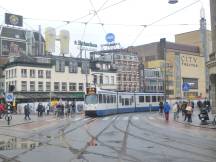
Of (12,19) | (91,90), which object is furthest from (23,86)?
(91,90)

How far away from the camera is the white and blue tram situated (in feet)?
158

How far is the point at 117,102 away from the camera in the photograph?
56.9 metres

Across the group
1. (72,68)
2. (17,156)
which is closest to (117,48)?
(72,68)

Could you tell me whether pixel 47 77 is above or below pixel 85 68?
below

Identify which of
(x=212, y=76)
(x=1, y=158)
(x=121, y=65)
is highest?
(x=121, y=65)

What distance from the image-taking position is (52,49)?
9125cm

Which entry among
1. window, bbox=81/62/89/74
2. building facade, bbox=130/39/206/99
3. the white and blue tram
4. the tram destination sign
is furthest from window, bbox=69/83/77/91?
the tram destination sign

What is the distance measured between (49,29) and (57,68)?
1227 cm

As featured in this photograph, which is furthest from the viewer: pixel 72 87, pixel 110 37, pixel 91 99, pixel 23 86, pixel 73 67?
pixel 110 37

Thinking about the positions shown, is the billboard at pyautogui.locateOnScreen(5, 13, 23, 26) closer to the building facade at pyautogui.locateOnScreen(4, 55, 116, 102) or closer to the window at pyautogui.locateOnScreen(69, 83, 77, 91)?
the building facade at pyautogui.locateOnScreen(4, 55, 116, 102)

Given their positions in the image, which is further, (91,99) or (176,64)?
(176,64)

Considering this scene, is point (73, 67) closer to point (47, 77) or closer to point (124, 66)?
point (47, 77)

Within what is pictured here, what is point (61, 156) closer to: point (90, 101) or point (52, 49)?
point (90, 101)

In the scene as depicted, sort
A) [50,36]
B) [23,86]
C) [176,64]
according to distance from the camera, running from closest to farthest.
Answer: [50,36]
[23,86]
[176,64]
